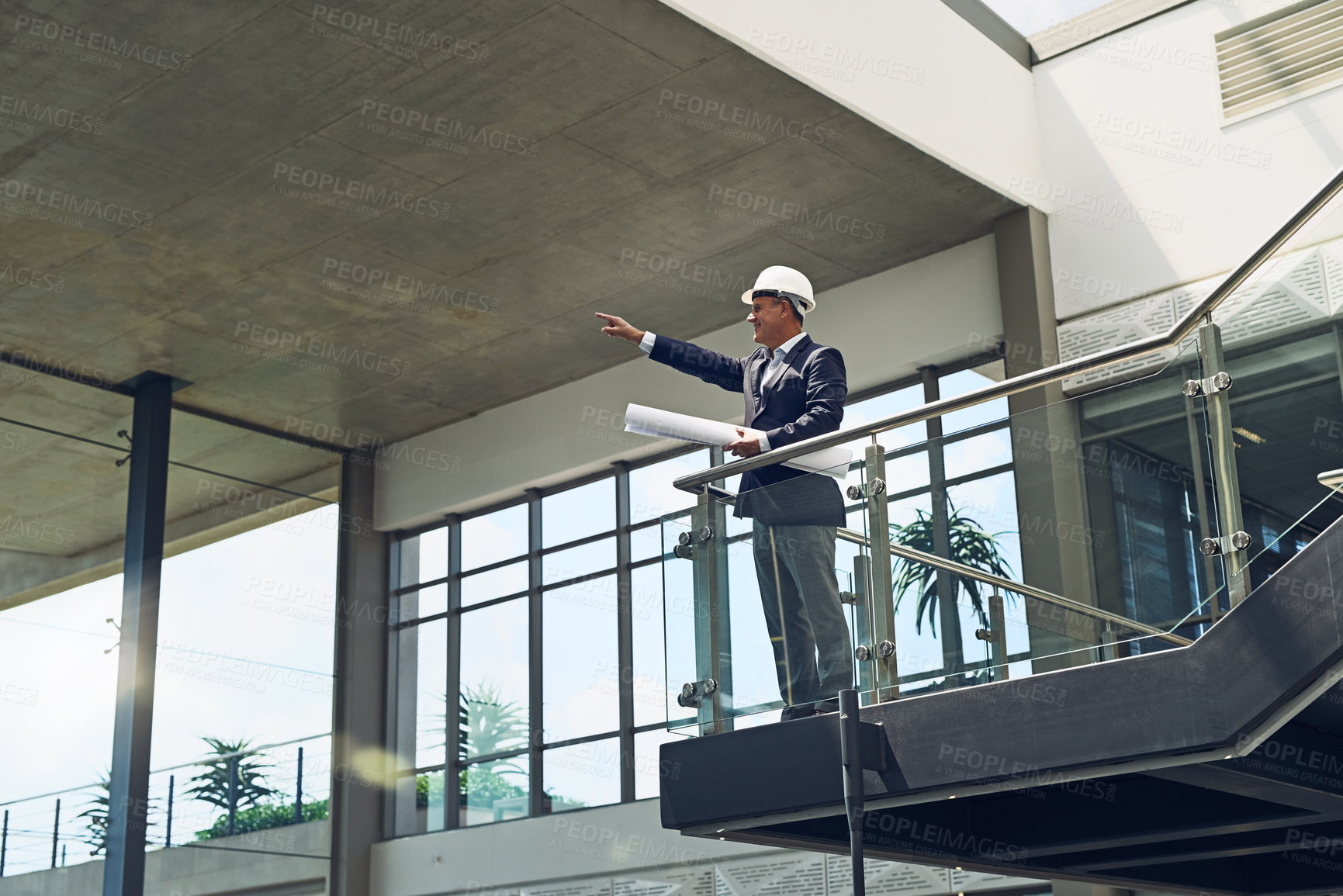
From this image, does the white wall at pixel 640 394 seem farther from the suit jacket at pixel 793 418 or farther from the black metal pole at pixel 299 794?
the suit jacket at pixel 793 418

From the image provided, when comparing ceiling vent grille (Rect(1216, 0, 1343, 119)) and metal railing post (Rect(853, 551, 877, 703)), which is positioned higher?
ceiling vent grille (Rect(1216, 0, 1343, 119))

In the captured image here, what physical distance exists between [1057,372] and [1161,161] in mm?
6147

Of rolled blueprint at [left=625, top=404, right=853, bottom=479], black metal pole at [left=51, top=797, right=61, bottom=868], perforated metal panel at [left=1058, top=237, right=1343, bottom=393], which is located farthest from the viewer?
black metal pole at [left=51, top=797, right=61, bottom=868]

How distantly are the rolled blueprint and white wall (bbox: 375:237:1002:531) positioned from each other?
6.08 meters

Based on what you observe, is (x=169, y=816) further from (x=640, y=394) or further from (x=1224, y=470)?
(x=1224, y=470)

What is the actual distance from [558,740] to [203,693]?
3.53m

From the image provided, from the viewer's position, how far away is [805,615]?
571 cm

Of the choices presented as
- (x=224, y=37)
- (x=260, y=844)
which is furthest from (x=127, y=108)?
(x=260, y=844)

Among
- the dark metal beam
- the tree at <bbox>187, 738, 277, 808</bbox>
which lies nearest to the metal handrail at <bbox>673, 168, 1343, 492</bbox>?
the dark metal beam

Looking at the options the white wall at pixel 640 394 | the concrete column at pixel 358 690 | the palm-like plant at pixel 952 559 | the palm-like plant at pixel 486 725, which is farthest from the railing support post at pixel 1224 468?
the concrete column at pixel 358 690

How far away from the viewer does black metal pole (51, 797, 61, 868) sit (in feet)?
42.7

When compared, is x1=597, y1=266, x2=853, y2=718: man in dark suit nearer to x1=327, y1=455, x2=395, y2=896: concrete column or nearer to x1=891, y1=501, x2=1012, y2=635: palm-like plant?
x1=891, y1=501, x2=1012, y2=635: palm-like plant

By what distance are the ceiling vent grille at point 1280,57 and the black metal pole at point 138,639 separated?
32.3 feet

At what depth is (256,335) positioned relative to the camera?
1355cm
